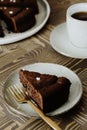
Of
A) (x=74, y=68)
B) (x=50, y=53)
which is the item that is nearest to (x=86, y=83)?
(x=74, y=68)

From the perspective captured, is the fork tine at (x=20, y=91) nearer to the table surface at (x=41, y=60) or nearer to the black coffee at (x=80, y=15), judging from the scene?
the table surface at (x=41, y=60)

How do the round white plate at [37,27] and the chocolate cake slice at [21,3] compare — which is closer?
the round white plate at [37,27]

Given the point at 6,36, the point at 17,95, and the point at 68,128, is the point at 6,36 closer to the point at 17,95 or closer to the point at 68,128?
the point at 17,95

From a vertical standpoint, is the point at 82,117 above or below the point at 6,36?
below

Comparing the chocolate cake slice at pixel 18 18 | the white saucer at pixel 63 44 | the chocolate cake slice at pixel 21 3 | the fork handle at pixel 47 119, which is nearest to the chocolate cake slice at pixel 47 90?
the fork handle at pixel 47 119

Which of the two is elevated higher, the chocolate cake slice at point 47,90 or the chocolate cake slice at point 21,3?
the chocolate cake slice at point 21,3

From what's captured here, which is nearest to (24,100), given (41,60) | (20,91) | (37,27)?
(20,91)
